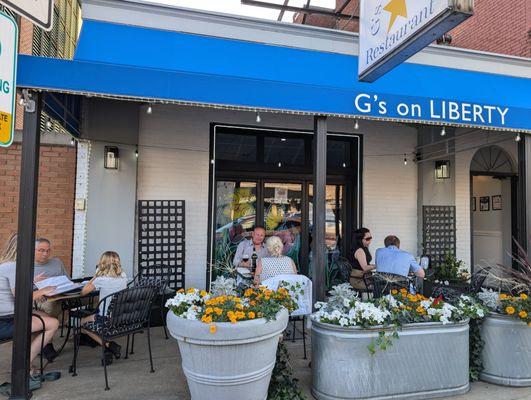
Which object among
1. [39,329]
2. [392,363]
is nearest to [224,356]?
[392,363]

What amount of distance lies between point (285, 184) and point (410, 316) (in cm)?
405

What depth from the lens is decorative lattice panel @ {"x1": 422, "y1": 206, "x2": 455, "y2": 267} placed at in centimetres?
731

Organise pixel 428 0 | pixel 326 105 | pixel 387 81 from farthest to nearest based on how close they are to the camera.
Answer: pixel 387 81
pixel 326 105
pixel 428 0

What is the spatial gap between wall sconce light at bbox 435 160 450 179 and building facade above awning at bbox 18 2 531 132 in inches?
69.7

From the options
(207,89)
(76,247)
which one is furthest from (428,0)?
(76,247)

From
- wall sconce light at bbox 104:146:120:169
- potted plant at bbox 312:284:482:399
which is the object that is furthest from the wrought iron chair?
wall sconce light at bbox 104:146:120:169

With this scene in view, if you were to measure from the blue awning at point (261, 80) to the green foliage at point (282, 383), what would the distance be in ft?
7.80

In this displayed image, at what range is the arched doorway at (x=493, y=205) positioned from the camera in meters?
8.43

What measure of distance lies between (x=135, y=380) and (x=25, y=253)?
1501mm

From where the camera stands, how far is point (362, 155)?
24.0 feet

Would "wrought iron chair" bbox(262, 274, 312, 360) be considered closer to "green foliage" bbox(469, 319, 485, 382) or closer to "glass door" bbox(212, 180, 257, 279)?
"green foliage" bbox(469, 319, 485, 382)

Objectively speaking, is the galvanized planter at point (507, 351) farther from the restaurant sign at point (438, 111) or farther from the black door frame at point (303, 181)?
the black door frame at point (303, 181)

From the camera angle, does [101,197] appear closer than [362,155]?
Yes

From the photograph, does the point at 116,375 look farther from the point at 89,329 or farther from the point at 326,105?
the point at 326,105
